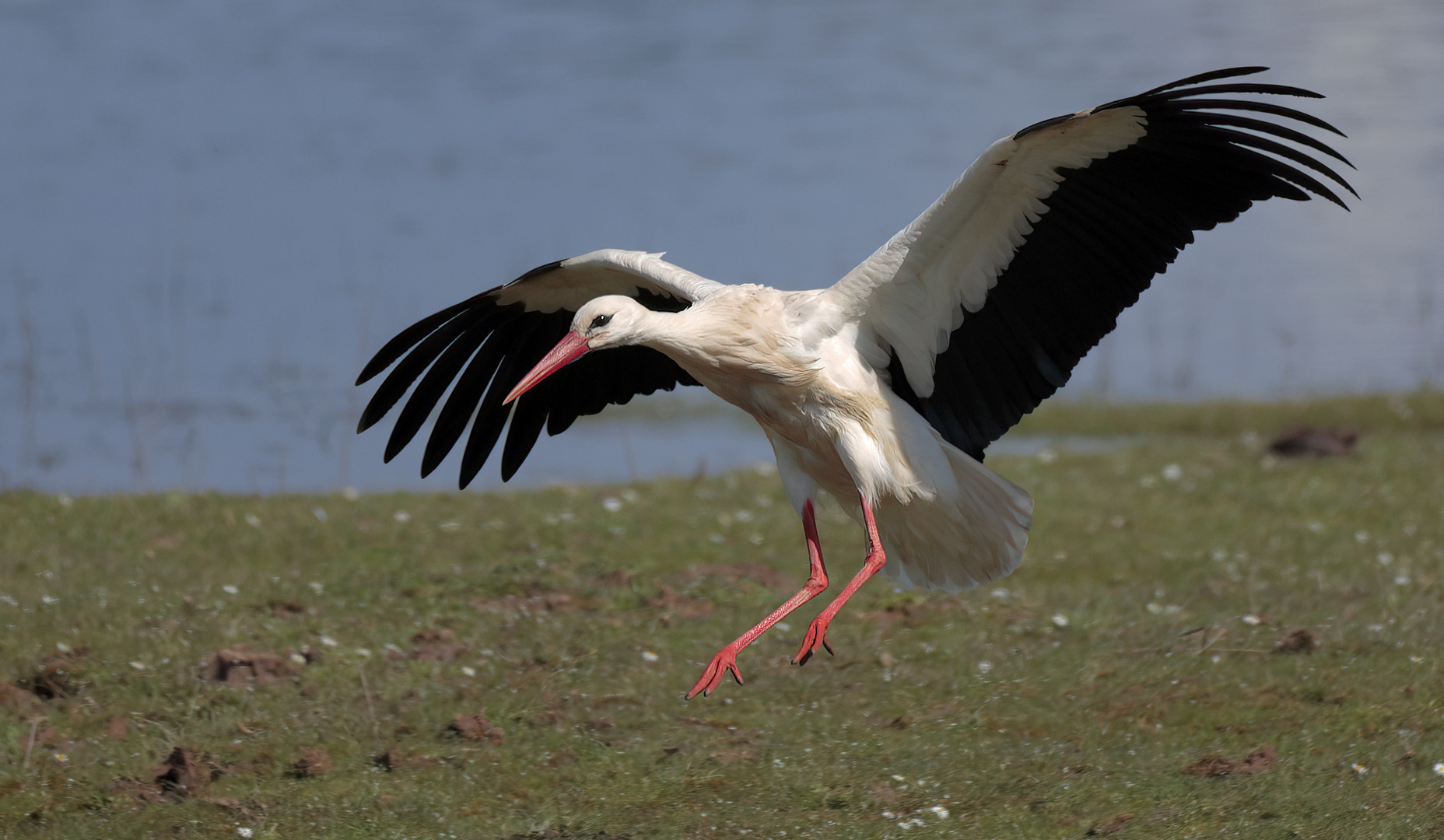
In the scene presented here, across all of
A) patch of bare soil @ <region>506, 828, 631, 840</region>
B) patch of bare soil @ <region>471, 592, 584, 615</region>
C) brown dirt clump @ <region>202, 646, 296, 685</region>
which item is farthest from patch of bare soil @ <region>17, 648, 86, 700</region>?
patch of bare soil @ <region>506, 828, 631, 840</region>

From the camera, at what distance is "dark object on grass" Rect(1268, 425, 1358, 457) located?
1023cm

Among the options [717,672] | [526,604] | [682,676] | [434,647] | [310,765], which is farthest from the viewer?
[526,604]

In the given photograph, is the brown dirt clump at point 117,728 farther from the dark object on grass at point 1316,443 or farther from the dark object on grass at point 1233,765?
the dark object on grass at point 1316,443

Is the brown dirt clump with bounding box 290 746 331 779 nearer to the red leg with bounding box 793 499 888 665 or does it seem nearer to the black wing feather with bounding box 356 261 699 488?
the black wing feather with bounding box 356 261 699 488

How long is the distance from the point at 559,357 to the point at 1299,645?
362 centimetres

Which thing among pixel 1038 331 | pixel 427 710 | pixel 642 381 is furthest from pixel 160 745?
pixel 1038 331

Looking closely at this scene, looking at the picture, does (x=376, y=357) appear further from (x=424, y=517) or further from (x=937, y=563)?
(x=424, y=517)

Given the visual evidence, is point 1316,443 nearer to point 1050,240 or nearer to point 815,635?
point 1050,240

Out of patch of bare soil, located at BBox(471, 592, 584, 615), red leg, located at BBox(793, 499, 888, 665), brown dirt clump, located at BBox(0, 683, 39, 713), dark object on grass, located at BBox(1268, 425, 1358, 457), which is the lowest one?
brown dirt clump, located at BBox(0, 683, 39, 713)

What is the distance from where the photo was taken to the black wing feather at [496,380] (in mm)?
6156

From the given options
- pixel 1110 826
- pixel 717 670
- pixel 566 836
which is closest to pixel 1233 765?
pixel 1110 826

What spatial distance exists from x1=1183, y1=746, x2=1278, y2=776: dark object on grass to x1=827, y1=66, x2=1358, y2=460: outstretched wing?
54.9 inches

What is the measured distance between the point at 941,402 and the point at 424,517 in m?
4.05

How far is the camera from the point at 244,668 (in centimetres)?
615
